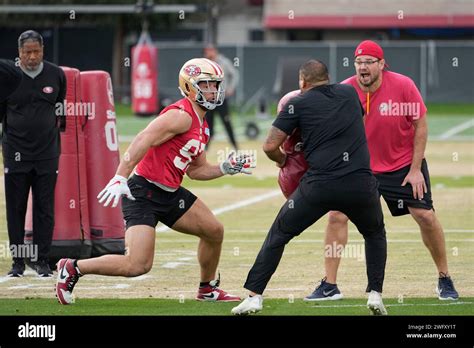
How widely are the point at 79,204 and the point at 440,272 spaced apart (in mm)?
3925

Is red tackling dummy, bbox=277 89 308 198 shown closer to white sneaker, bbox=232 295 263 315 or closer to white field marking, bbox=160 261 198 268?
white sneaker, bbox=232 295 263 315

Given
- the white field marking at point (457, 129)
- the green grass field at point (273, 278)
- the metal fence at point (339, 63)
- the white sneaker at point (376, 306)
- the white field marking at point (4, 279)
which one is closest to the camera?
the white sneaker at point (376, 306)

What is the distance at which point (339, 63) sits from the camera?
4969cm

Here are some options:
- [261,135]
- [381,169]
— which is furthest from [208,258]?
[261,135]

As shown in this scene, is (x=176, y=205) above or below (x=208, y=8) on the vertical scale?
below

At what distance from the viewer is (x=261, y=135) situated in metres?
33.6

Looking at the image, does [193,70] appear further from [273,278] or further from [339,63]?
[339,63]

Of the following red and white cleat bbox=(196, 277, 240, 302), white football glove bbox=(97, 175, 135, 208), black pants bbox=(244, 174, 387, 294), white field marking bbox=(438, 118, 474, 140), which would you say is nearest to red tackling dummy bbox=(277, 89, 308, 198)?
black pants bbox=(244, 174, 387, 294)

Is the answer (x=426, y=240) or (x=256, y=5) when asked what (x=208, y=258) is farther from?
(x=256, y=5)

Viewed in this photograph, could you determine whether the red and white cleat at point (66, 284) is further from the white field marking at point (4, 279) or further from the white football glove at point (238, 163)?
the white field marking at point (4, 279)

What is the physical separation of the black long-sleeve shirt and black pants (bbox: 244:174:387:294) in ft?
10.9

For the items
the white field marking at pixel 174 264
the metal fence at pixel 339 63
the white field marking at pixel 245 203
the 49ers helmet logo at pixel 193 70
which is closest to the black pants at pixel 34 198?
the white field marking at pixel 174 264

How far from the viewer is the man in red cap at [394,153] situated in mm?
10711

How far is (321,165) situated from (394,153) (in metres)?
1.60
